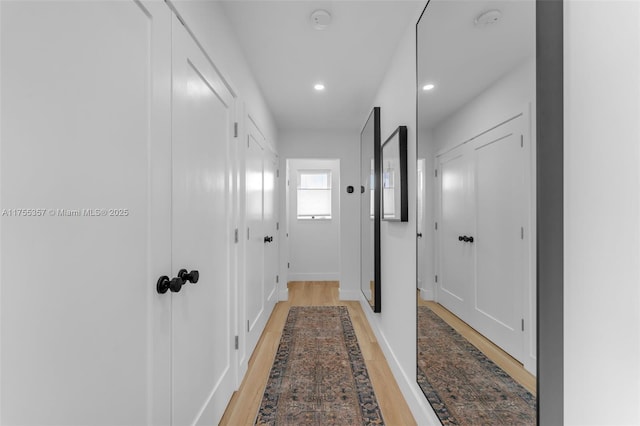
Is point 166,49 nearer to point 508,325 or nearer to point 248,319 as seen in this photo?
point 508,325

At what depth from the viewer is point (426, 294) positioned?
1.57 metres

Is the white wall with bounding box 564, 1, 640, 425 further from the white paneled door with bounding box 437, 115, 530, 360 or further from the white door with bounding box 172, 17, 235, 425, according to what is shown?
the white door with bounding box 172, 17, 235, 425

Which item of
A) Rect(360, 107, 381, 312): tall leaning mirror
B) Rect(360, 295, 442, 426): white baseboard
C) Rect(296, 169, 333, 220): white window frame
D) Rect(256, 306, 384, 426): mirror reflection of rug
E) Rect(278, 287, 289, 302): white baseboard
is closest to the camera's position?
Rect(360, 295, 442, 426): white baseboard

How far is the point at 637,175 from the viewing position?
1.86 feet

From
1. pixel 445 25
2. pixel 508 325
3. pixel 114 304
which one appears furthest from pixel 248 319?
pixel 445 25

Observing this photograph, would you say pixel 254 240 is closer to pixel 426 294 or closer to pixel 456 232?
pixel 426 294

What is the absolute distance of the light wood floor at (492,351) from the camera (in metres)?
0.84

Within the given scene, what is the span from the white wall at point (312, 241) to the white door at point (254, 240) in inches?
91.0

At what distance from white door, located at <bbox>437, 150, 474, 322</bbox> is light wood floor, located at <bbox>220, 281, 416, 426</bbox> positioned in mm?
836

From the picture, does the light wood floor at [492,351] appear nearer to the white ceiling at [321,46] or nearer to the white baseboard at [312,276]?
the white ceiling at [321,46]

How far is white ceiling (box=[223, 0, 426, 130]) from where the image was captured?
5.76 feet

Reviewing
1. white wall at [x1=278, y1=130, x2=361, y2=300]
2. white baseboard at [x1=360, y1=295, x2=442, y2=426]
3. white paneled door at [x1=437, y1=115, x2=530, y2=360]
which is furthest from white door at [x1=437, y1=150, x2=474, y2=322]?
white wall at [x1=278, y1=130, x2=361, y2=300]

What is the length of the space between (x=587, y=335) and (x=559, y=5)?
80cm

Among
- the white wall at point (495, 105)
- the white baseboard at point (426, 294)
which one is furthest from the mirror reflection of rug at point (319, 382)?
the white wall at point (495, 105)
